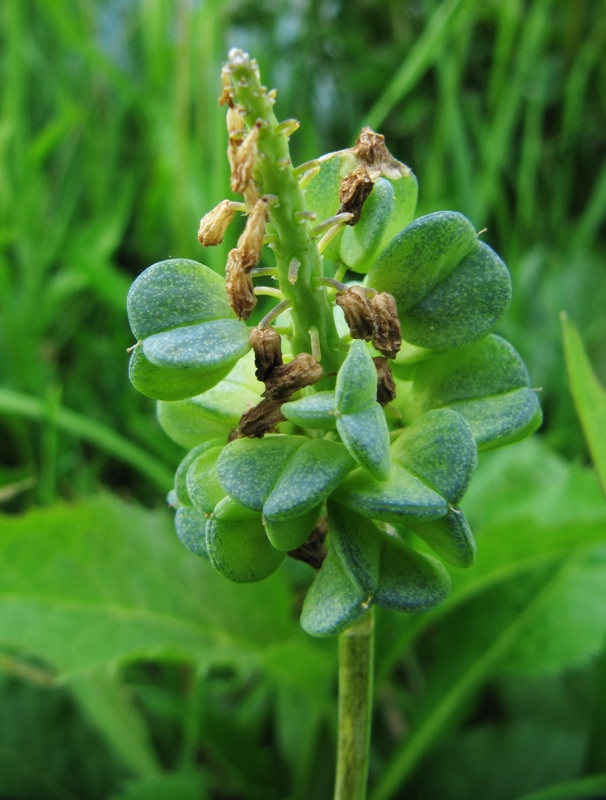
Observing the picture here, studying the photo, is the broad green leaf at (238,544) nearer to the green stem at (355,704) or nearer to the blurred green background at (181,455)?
the green stem at (355,704)

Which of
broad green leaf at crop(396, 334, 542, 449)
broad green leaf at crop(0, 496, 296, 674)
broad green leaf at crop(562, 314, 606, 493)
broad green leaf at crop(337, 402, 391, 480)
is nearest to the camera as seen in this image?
broad green leaf at crop(337, 402, 391, 480)

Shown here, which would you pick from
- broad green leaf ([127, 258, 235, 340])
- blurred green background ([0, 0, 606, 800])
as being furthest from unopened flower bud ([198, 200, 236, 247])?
blurred green background ([0, 0, 606, 800])

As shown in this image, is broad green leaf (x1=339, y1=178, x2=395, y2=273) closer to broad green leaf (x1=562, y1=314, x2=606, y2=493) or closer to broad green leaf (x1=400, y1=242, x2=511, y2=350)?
broad green leaf (x1=400, y1=242, x2=511, y2=350)

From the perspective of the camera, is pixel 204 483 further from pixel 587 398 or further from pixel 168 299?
pixel 587 398

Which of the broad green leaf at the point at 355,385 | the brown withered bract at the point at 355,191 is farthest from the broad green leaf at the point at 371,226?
the broad green leaf at the point at 355,385

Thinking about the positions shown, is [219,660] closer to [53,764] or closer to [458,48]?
[53,764]

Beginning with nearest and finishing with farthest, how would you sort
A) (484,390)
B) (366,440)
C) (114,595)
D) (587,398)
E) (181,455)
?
(366,440) → (484,390) → (587,398) → (114,595) → (181,455)

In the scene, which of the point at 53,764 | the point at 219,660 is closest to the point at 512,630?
the point at 219,660

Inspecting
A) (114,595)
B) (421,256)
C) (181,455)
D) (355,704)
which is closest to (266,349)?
(421,256)
